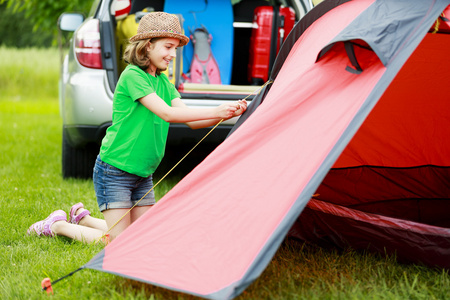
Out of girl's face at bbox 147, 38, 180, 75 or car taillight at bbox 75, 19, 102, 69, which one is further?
car taillight at bbox 75, 19, 102, 69

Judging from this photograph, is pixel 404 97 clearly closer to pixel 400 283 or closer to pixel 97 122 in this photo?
pixel 400 283

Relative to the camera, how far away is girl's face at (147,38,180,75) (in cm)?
280

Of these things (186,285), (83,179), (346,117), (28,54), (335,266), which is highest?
(346,117)

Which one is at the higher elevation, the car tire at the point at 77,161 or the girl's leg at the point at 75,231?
the girl's leg at the point at 75,231

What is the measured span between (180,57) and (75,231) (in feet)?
4.80

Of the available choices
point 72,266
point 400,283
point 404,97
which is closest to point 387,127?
point 404,97

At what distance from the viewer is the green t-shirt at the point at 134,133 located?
284cm

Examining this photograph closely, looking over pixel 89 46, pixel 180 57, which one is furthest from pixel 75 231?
pixel 180 57

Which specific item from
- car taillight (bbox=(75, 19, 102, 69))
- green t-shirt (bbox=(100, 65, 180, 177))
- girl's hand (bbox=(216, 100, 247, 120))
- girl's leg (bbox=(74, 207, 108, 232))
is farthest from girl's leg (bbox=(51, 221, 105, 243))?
car taillight (bbox=(75, 19, 102, 69))

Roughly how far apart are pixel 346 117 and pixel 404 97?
170cm

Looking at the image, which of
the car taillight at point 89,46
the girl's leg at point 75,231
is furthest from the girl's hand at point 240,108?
the car taillight at point 89,46

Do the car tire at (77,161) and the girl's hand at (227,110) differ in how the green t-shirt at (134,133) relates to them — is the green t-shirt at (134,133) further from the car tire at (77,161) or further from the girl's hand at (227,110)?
the car tire at (77,161)

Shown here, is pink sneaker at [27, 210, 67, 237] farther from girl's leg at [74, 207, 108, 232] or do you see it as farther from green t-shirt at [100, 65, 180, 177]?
green t-shirt at [100, 65, 180, 177]

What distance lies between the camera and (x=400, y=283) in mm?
2342
